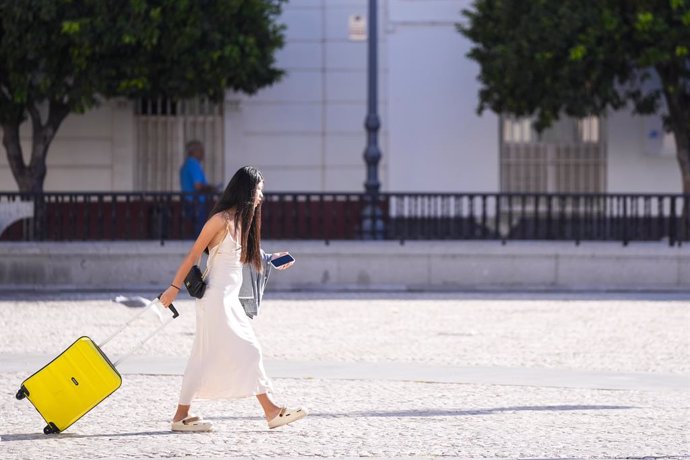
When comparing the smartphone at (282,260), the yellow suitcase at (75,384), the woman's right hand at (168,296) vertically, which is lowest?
the yellow suitcase at (75,384)

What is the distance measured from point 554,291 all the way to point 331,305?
361 centimetres

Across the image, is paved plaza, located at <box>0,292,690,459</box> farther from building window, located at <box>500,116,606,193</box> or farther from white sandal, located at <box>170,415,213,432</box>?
building window, located at <box>500,116,606,193</box>

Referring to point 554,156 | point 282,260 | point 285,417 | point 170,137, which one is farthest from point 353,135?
point 285,417

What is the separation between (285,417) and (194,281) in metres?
0.88

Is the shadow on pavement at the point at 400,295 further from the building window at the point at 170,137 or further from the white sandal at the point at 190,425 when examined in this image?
the white sandal at the point at 190,425

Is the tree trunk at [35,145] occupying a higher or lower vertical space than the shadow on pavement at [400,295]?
higher

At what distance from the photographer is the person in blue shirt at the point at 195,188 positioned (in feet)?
69.1

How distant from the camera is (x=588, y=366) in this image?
12.0 meters

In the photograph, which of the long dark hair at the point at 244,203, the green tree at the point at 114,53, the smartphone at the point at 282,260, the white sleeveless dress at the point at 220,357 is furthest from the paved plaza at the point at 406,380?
the green tree at the point at 114,53

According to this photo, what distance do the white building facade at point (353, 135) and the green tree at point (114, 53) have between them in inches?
84.5

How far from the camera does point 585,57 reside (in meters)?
23.2

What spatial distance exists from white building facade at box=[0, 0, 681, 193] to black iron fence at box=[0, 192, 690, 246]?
6922 millimetres

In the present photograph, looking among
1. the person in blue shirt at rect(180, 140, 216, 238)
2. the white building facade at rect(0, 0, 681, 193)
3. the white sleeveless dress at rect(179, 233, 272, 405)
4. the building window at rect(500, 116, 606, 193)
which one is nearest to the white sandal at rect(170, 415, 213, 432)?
the white sleeveless dress at rect(179, 233, 272, 405)

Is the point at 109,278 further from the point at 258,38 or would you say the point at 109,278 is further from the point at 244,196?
the point at 244,196
